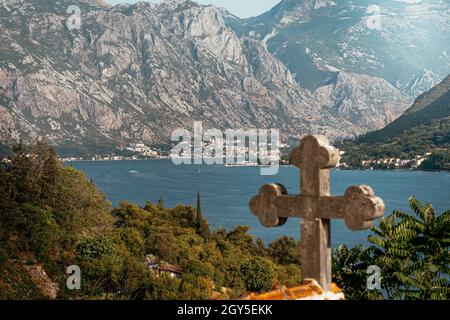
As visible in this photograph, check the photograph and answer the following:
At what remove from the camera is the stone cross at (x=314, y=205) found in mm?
7113

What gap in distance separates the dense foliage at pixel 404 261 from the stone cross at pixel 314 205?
7.07 m

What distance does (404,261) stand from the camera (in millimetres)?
15148

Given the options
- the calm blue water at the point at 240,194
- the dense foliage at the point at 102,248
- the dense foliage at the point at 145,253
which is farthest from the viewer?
the calm blue water at the point at 240,194

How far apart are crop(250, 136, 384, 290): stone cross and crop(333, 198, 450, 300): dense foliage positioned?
707cm

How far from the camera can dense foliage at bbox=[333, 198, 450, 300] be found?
568 inches

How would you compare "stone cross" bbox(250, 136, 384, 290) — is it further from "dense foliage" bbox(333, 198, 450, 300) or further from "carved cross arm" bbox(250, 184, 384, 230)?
"dense foliage" bbox(333, 198, 450, 300)

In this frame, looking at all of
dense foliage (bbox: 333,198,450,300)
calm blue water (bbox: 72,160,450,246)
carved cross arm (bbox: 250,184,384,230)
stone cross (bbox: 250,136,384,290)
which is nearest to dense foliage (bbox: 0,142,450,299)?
dense foliage (bbox: 333,198,450,300)

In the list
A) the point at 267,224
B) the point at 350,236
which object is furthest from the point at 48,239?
the point at 350,236

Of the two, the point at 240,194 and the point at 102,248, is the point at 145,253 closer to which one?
the point at 102,248

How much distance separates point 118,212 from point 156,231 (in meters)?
12.5

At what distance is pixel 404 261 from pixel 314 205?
866 centimetres

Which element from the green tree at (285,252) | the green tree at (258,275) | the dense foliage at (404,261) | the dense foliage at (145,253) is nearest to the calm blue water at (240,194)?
the green tree at (285,252)

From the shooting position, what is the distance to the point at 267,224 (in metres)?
7.96

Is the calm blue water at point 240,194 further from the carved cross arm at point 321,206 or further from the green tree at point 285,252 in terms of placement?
the carved cross arm at point 321,206
